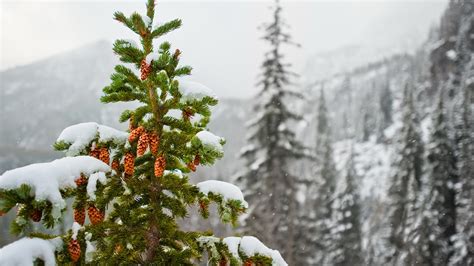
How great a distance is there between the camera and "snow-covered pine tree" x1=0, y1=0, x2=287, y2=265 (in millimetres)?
3809

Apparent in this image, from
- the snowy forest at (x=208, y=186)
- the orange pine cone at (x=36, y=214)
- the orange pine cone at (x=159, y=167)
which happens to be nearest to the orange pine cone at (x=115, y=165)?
the snowy forest at (x=208, y=186)

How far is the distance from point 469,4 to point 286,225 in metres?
70.2

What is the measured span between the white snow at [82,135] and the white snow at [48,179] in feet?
1.35

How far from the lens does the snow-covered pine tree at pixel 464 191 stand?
28156mm

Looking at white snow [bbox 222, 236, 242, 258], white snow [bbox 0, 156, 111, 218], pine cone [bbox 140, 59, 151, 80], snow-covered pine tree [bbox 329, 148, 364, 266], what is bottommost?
white snow [bbox 222, 236, 242, 258]

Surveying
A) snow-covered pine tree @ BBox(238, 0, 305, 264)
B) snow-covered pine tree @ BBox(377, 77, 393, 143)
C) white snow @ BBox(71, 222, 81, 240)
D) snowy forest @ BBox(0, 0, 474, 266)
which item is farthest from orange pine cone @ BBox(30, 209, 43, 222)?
snow-covered pine tree @ BBox(377, 77, 393, 143)

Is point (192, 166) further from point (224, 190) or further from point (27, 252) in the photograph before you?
point (27, 252)

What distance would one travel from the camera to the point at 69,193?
12.4ft

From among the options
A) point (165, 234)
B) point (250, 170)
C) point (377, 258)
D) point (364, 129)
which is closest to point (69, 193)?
point (165, 234)

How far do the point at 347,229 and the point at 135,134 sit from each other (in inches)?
1418

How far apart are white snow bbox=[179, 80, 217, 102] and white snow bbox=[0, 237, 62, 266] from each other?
67.9 inches

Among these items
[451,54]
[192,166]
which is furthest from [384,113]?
[192,166]

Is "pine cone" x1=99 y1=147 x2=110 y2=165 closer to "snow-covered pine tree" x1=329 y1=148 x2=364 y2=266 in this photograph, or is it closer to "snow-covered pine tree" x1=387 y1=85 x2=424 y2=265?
"snow-covered pine tree" x1=387 y1=85 x2=424 y2=265

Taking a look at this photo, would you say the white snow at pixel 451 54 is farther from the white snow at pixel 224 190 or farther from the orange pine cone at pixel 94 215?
the orange pine cone at pixel 94 215
